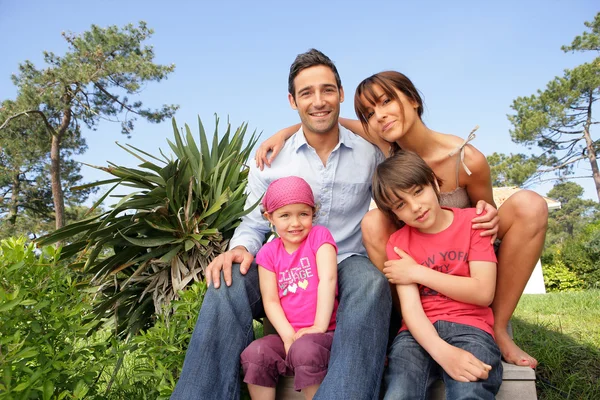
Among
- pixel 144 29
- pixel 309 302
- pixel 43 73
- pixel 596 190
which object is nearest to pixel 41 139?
pixel 43 73

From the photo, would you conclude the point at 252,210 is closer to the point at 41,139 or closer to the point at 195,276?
the point at 195,276

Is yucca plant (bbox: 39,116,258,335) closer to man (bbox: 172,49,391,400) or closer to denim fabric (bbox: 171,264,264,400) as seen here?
man (bbox: 172,49,391,400)

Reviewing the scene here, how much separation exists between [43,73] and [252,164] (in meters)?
17.9

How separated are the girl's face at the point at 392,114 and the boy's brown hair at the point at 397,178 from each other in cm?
33

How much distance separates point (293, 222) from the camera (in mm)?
2477

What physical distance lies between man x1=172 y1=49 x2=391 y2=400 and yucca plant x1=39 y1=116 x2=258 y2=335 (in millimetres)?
356

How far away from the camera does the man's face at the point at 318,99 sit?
10.0ft

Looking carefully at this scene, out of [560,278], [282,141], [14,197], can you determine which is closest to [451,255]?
[282,141]

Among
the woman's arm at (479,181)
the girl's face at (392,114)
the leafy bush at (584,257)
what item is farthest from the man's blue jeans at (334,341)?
the leafy bush at (584,257)

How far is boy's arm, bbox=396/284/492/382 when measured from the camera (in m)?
1.99

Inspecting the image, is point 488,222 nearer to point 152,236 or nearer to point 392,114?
point 392,114

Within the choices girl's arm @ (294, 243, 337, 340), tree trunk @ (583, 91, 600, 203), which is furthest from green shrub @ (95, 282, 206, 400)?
tree trunk @ (583, 91, 600, 203)

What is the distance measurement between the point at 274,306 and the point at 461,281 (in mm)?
930

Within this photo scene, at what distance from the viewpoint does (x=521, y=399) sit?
218 cm
